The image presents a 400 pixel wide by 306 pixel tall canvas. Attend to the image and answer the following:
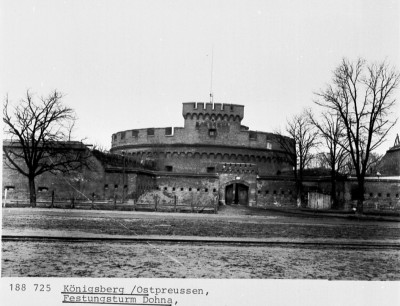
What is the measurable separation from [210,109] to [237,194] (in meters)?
9.61

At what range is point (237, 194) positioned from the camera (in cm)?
3850

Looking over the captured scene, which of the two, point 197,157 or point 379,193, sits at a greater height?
point 197,157

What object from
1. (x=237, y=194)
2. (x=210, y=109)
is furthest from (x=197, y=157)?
(x=237, y=194)

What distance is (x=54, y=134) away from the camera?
85.7 ft

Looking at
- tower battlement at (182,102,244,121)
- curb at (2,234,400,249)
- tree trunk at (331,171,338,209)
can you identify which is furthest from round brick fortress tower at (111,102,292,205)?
curb at (2,234,400,249)

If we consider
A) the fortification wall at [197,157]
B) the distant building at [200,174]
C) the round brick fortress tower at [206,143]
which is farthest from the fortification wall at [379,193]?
the fortification wall at [197,157]

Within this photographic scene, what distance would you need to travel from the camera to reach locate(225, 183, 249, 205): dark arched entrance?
3566 cm

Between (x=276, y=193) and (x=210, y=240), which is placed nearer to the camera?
(x=210, y=240)

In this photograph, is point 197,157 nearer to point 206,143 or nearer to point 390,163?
point 206,143

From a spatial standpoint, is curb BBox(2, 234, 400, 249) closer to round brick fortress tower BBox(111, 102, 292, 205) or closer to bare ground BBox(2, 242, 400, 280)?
bare ground BBox(2, 242, 400, 280)

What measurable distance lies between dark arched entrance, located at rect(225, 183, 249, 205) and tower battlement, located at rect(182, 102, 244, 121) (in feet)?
27.4

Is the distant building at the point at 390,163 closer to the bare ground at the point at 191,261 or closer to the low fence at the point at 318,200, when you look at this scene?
the low fence at the point at 318,200

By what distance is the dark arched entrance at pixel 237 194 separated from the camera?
3566 cm

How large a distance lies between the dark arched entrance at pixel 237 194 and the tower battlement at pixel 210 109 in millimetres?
8349
